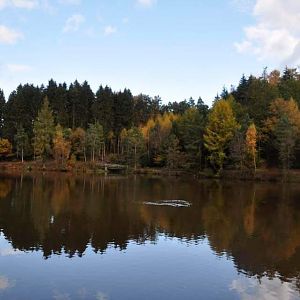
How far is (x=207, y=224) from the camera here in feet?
108

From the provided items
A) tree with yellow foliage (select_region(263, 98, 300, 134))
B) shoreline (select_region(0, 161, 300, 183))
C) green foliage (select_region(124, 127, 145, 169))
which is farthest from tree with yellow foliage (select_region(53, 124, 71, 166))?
tree with yellow foliage (select_region(263, 98, 300, 134))

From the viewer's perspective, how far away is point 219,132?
82875mm

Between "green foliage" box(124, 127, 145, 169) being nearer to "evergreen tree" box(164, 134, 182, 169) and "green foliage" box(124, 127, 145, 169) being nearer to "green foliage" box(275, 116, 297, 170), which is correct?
"evergreen tree" box(164, 134, 182, 169)

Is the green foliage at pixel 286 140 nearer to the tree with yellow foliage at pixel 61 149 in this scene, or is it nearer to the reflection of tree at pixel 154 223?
the reflection of tree at pixel 154 223

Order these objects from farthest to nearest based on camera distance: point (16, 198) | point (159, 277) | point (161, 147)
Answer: point (161, 147), point (16, 198), point (159, 277)

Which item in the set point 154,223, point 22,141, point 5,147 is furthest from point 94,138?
point 154,223

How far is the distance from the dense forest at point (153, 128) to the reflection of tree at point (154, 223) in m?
29.3

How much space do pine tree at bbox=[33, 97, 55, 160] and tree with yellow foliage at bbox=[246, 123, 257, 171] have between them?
43620 mm

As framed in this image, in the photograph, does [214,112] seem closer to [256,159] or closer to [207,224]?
[256,159]

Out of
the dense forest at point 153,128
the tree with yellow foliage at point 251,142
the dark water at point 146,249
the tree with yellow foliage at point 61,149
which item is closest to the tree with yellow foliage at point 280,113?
the dense forest at point 153,128

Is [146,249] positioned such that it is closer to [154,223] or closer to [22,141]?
[154,223]

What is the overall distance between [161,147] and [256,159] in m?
20.7

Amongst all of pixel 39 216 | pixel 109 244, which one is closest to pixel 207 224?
pixel 109 244

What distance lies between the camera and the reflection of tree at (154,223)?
24.4 metres
